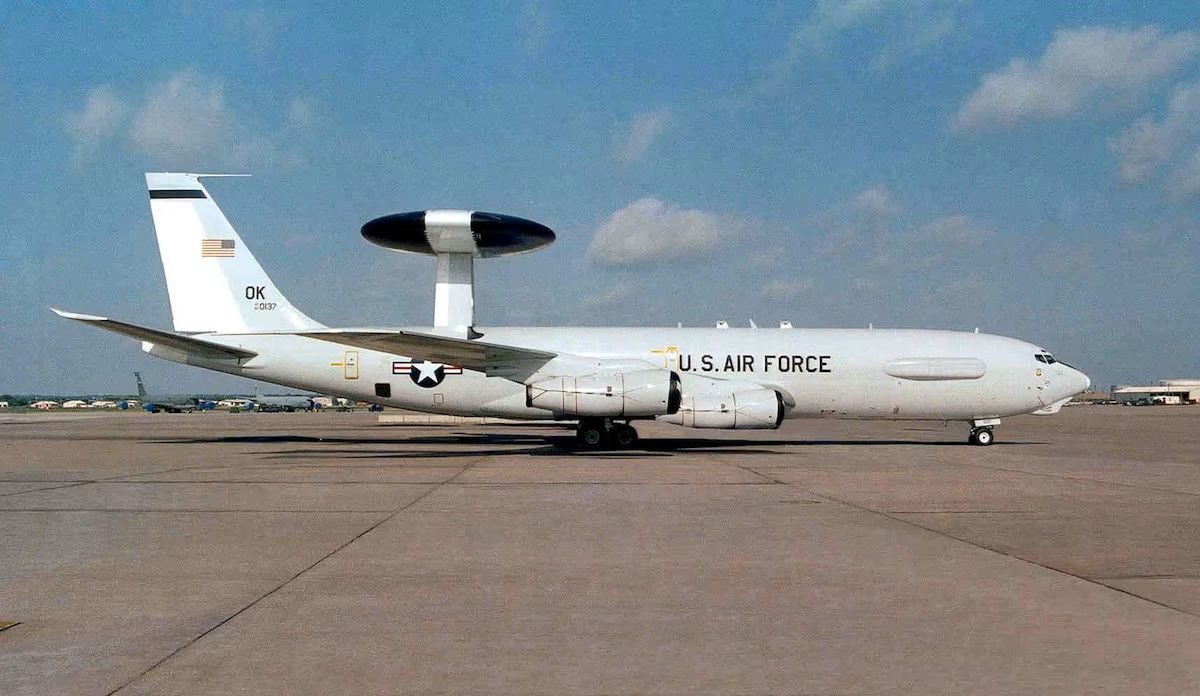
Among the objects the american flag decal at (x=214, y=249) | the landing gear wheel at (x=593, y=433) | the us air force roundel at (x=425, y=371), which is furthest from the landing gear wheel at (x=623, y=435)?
the american flag decal at (x=214, y=249)

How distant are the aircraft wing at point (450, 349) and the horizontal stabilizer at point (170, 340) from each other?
3.66 meters

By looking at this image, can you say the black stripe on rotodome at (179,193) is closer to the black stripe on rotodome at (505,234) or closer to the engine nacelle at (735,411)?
the black stripe on rotodome at (505,234)

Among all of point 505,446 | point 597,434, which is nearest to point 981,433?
point 597,434

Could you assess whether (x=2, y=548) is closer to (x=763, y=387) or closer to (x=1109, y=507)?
(x=1109, y=507)

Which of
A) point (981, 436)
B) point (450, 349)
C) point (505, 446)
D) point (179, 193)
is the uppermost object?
point (179, 193)

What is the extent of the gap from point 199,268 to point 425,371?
22.9 ft

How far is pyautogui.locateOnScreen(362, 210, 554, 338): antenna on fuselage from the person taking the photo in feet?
69.3

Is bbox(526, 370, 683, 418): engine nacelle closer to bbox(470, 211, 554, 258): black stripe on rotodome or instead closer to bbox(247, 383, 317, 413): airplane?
bbox(470, 211, 554, 258): black stripe on rotodome

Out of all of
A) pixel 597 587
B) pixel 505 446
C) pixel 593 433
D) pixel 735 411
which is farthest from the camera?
pixel 505 446

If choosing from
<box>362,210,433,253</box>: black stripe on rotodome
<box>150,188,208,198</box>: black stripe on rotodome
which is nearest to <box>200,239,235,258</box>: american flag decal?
<box>150,188,208,198</box>: black stripe on rotodome

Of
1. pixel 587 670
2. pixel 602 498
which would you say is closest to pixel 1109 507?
pixel 602 498

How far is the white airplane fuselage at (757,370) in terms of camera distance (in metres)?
22.8

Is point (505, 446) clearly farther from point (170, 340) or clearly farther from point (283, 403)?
point (283, 403)

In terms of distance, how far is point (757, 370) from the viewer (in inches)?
898
